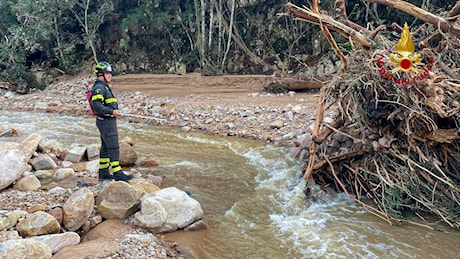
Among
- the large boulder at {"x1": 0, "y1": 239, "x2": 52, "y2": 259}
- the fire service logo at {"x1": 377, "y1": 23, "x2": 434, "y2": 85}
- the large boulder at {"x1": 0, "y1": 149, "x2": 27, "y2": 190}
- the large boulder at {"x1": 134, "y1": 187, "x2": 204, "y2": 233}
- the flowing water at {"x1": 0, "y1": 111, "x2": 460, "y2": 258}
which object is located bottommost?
the flowing water at {"x1": 0, "y1": 111, "x2": 460, "y2": 258}

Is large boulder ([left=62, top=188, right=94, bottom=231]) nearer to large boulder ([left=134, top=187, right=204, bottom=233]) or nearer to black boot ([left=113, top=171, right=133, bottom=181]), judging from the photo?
large boulder ([left=134, top=187, right=204, bottom=233])

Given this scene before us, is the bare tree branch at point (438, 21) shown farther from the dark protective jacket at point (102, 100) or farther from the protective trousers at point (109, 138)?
the protective trousers at point (109, 138)

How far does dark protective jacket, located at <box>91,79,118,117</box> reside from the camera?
439 centimetres

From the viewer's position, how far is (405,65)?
13.1ft

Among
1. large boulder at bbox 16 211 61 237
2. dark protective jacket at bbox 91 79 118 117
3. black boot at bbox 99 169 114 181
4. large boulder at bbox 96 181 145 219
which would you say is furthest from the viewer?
black boot at bbox 99 169 114 181

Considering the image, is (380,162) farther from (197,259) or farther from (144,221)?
(144,221)

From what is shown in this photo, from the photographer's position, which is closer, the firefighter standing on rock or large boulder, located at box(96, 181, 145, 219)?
large boulder, located at box(96, 181, 145, 219)

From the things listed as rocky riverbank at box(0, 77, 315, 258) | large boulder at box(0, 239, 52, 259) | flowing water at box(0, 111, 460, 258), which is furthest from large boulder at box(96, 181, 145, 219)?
large boulder at box(0, 239, 52, 259)

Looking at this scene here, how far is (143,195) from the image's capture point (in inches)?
153

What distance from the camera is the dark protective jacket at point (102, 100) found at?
4395 mm

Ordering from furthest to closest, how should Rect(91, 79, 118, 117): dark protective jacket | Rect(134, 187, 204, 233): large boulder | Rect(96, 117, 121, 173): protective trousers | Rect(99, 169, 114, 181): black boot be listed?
Rect(99, 169, 114, 181): black boot → Rect(96, 117, 121, 173): protective trousers → Rect(91, 79, 118, 117): dark protective jacket → Rect(134, 187, 204, 233): large boulder

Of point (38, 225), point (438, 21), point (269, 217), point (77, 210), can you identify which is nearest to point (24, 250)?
point (38, 225)

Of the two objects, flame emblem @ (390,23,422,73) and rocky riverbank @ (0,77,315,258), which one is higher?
flame emblem @ (390,23,422,73)

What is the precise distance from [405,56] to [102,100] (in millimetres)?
3690
